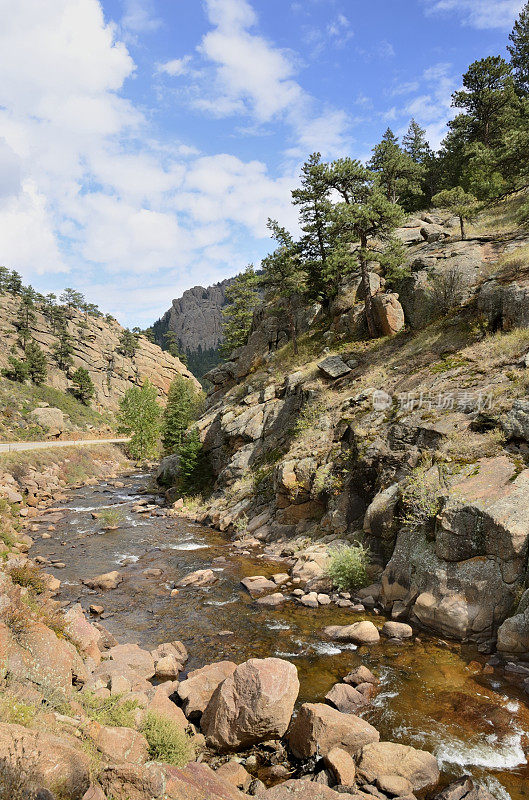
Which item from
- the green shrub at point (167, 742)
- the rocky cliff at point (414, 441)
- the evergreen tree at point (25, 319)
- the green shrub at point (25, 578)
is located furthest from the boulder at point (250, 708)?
the evergreen tree at point (25, 319)

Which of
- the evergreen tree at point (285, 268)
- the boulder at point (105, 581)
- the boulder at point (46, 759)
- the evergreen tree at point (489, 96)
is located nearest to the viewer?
the boulder at point (46, 759)

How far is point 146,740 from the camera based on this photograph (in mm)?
6551

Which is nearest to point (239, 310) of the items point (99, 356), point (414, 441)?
point (414, 441)

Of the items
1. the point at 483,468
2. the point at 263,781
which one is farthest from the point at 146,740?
the point at 483,468

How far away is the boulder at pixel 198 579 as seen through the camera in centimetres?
1614

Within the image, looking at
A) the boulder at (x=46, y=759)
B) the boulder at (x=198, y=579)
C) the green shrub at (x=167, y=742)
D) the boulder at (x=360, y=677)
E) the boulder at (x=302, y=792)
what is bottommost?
the boulder at (x=198, y=579)

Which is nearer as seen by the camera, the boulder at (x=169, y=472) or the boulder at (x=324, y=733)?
the boulder at (x=324, y=733)

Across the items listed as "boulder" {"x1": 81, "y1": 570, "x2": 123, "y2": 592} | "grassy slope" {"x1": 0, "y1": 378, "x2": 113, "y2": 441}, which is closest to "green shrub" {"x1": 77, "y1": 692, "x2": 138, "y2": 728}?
"boulder" {"x1": 81, "y1": 570, "x2": 123, "y2": 592}

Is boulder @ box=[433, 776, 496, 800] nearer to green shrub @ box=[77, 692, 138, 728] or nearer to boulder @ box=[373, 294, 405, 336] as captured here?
green shrub @ box=[77, 692, 138, 728]

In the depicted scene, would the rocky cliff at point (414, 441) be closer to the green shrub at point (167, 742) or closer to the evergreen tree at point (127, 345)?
the green shrub at point (167, 742)

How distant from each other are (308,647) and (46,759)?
25.1ft

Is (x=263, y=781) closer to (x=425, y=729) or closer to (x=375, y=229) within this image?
(x=425, y=729)

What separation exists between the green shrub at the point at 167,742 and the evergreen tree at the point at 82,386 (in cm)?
8171

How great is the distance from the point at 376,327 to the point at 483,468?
57.3ft
